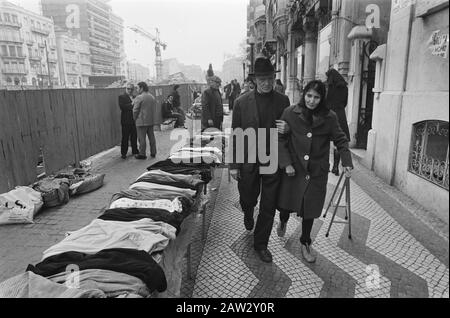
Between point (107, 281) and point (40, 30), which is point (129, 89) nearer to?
point (107, 281)

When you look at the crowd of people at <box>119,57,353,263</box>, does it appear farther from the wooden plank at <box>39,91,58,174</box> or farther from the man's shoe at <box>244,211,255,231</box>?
the wooden plank at <box>39,91,58,174</box>

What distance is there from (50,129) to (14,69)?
80581mm

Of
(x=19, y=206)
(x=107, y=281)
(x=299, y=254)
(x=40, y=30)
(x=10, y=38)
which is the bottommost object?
(x=299, y=254)

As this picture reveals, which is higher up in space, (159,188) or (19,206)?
(159,188)

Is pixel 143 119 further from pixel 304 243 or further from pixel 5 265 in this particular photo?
pixel 304 243

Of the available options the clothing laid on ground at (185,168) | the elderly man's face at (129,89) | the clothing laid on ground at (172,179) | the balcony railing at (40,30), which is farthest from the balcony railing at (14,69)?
the clothing laid on ground at (172,179)

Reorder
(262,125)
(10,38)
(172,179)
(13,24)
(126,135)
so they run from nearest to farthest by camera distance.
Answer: (262,125) → (172,179) → (126,135) → (13,24) → (10,38)

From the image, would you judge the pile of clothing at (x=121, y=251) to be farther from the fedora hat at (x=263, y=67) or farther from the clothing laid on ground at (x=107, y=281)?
the fedora hat at (x=263, y=67)

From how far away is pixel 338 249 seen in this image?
351 cm

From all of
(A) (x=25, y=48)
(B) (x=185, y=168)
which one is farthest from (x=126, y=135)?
(A) (x=25, y=48)

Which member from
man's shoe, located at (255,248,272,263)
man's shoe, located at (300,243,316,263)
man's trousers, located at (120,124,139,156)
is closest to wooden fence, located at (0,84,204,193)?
man's trousers, located at (120,124,139,156)

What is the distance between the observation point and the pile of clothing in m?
1.88

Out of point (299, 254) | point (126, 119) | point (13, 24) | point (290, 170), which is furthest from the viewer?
point (13, 24)

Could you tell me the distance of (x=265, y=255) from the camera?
330 cm
